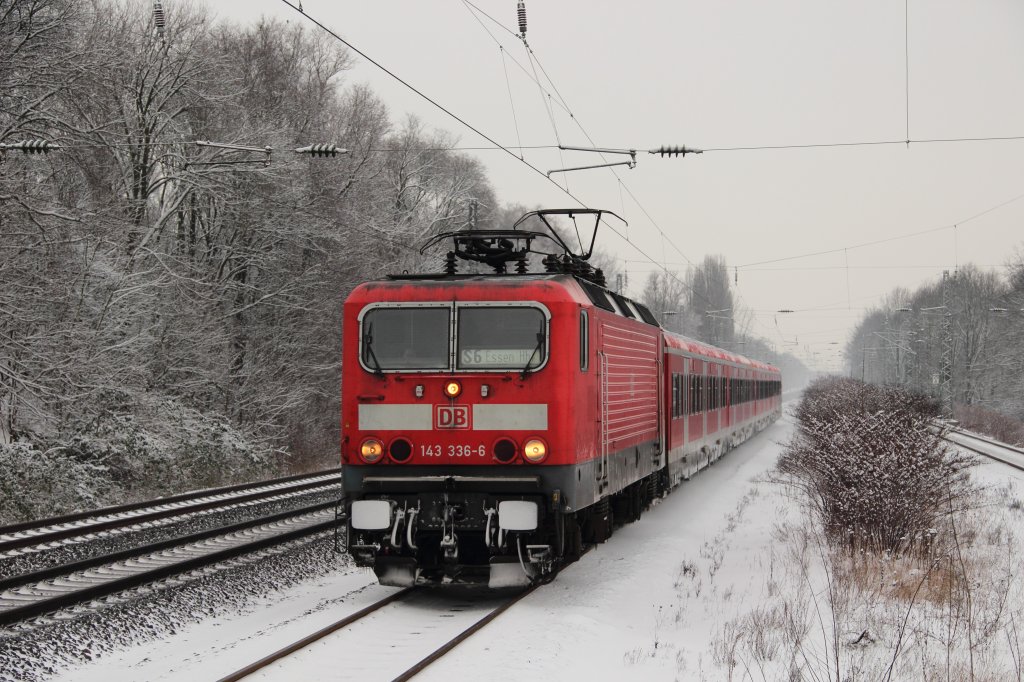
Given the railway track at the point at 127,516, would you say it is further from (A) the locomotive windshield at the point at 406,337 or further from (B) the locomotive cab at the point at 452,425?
(A) the locomotive windshield at the point at 406,337

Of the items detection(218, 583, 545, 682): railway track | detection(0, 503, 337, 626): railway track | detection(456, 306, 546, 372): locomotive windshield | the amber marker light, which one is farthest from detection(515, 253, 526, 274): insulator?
detection(0, 503, 337, 626): railway track

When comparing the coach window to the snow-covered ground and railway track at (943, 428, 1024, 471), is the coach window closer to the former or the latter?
the snow-covered ground

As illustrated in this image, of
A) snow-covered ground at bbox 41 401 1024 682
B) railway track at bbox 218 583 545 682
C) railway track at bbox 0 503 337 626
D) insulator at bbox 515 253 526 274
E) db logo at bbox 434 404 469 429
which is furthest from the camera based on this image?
insulator at bbox 515 253 526 274

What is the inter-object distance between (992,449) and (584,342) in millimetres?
29562

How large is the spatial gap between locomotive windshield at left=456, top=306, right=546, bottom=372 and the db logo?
0.38 m

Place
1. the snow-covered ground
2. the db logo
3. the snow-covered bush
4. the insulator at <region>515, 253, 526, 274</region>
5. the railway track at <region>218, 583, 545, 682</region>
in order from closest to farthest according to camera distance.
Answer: the railway track at <region>218, 583, 545, 682</region> → the snow-covered ground → the db logo → the insulator at <region>515, 253, 526, 274</region> → the snow-covered bush

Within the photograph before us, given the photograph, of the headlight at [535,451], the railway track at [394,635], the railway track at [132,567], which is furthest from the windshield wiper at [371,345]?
the railway track at [132,567]

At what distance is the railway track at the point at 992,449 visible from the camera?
28609 mm

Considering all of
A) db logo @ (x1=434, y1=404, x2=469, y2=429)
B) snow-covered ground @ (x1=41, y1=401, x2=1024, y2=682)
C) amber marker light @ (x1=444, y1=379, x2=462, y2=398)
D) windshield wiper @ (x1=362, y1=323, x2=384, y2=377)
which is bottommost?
snow-covered ground @ (x1=41, y1=401, x2=1024, y2=682)

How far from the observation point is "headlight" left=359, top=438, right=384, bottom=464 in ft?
31.3

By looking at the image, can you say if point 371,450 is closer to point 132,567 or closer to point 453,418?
point 453,418

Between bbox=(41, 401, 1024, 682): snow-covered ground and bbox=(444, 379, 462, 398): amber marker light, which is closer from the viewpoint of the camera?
bbox=(41, 401, 1024, 682): snow-covered ground

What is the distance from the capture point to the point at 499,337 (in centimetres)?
963

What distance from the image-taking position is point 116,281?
19.8 meters
